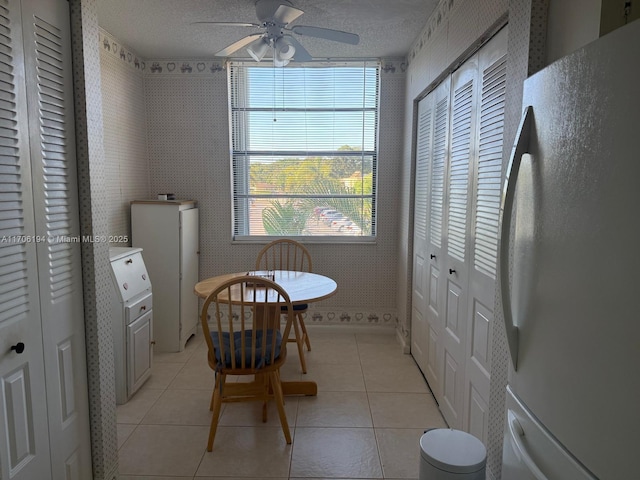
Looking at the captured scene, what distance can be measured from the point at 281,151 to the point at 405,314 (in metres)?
1.88

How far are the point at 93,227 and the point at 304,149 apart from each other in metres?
2.47

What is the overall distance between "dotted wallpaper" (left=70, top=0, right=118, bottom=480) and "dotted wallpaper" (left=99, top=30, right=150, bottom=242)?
155 centimetres

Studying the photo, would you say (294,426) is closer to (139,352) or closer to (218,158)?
(139,352)

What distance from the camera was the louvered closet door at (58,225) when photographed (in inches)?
56.0

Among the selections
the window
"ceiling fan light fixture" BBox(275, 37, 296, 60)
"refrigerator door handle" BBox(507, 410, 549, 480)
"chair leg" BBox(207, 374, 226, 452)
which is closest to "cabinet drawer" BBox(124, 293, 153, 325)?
"chair leg" BBox(207, 374, 226, 452)

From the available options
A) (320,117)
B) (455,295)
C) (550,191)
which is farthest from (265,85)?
(550,191)

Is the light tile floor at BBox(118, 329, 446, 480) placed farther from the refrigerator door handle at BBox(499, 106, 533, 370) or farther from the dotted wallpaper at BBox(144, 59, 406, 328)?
the refrigerator door handle at BBox(499, 106, 533, 370)

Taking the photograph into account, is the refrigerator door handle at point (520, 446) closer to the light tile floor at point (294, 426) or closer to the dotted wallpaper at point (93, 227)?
the light tile floor at point (294, 426)

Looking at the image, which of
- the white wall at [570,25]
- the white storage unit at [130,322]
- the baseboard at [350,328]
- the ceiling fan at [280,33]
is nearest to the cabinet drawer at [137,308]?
the white storage unit at [130,322]

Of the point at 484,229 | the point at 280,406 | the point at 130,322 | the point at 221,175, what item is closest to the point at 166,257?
the point at 130,322

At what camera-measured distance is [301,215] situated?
3.93 m

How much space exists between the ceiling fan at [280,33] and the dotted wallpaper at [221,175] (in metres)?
1.17

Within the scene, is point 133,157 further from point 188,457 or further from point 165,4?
point 188,457

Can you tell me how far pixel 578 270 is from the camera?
75 cm
